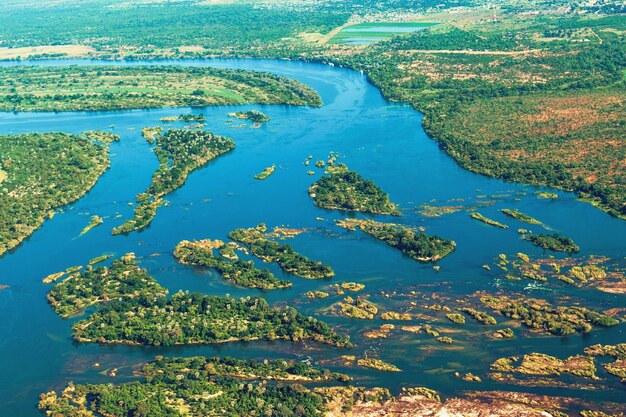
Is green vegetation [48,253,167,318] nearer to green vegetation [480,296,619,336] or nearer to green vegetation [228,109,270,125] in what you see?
green vegetation [480,296,619,336]

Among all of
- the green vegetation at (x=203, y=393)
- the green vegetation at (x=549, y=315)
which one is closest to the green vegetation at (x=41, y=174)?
the green vegetation at (x=203, y=393)

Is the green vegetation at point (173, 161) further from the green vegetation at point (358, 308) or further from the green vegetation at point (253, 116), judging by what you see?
the green vegetation at point (358, 308)

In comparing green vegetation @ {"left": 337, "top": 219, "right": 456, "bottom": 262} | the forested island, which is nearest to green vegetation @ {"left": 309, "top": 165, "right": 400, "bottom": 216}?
green vegetation @ {"left": 337, "top": 219, "right": 456, "bottom": 262}

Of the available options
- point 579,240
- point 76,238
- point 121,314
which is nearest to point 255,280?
point 121,314

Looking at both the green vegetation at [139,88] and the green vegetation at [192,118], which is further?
the green vegetation at [139,88]

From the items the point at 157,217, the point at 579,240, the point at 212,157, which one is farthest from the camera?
the point at 212,157

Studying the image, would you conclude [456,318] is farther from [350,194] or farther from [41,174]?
[41,174]

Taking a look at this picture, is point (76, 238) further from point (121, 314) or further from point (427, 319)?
point (427, 319)

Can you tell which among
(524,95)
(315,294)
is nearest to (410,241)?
(315,294)
